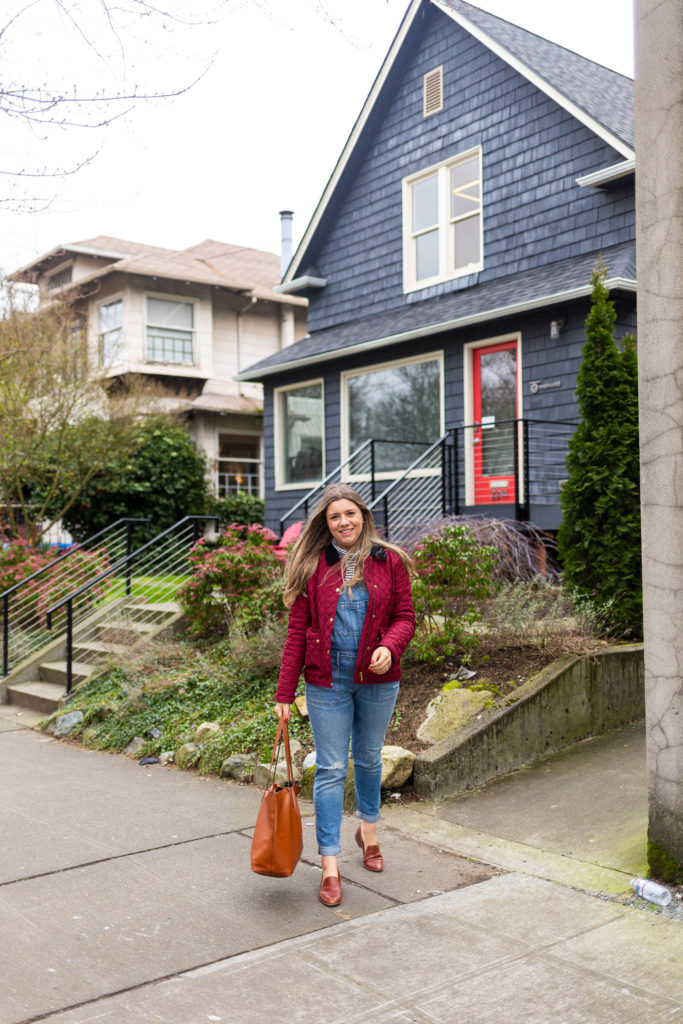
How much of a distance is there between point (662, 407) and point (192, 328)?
20229 millimetres

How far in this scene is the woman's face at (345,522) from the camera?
4223mm

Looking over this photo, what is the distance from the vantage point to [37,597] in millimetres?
11062

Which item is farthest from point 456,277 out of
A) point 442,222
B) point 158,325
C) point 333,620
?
point 158,325

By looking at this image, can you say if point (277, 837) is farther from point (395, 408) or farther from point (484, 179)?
point (484, 179)

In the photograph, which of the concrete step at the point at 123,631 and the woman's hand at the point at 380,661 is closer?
the woman's hand at the point at 380,661

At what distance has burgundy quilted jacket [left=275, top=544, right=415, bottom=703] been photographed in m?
4.11

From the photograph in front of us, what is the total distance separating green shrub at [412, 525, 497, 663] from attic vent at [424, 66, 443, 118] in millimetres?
9264

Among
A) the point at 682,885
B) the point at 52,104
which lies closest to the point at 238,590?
the point at 52,104

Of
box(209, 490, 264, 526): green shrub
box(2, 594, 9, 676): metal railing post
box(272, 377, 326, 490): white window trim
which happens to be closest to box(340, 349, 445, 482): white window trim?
box(272, 377, 326, 490): white window trim

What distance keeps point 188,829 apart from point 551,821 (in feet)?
6.51

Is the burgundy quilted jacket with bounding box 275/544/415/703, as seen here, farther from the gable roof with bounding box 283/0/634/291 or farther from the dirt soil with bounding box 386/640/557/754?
the gable roof with bounding box 283/0/634/291

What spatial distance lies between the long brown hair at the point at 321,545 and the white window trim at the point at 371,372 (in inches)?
324

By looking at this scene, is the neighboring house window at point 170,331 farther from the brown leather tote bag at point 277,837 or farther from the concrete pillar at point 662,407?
the brown leather tote bag at point 277,837

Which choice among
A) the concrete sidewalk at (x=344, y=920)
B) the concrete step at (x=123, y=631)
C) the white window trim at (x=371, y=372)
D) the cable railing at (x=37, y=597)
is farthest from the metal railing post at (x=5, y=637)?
the white window trim at (x=371, y=372)
